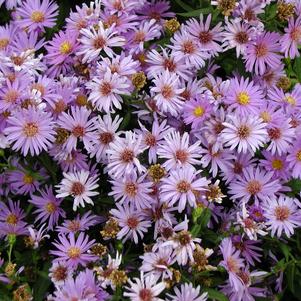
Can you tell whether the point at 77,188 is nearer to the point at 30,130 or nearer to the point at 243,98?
the point at 30,130

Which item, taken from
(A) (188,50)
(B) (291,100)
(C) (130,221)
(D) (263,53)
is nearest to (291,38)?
(D) (263,53)

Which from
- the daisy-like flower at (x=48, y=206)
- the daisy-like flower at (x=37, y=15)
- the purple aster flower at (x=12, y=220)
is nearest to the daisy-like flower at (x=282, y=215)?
the daisy-like flower at (x=48, y=206)

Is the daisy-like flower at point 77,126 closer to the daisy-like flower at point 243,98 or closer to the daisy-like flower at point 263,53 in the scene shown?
the daisy-like flower at point 243,98

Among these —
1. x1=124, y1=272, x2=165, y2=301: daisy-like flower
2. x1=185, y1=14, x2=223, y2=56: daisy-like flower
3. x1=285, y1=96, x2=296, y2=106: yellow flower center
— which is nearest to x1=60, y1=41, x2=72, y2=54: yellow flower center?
x1=185, y1=14, x2=223, y2=56: daisy-like flower

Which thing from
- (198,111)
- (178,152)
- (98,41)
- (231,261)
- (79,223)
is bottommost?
(231,261)

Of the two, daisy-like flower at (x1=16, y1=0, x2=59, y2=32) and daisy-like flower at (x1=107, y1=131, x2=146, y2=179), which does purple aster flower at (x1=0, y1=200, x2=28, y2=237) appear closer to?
daisy-like flower at (x1=107, y1=131, x2=146, y2=179)

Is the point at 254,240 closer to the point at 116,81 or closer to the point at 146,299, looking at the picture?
the point at 146,299

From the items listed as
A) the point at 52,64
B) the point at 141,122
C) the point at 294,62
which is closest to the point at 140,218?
the point at 141,122
